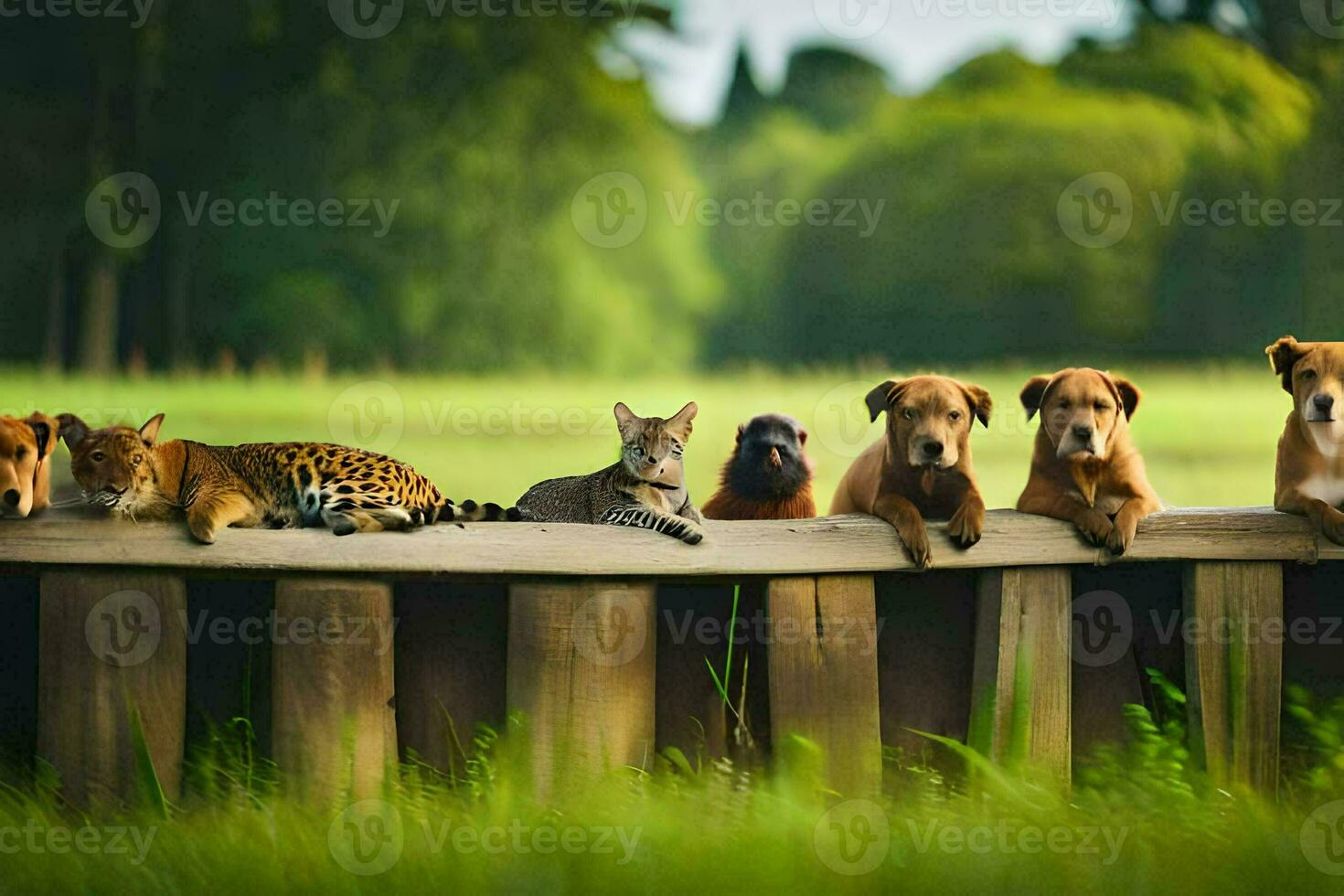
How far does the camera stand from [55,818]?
412 centimetres

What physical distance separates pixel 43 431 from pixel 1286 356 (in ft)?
13.3

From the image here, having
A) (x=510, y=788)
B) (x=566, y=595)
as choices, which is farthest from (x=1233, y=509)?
(x=510, y=788)

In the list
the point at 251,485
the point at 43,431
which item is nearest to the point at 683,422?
the point at 251,485

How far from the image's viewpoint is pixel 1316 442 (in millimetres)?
4520

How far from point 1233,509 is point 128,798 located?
360 cm

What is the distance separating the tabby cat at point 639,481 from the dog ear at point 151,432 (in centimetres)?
124

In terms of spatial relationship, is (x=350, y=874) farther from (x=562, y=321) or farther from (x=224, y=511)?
(x=562, y=321)
